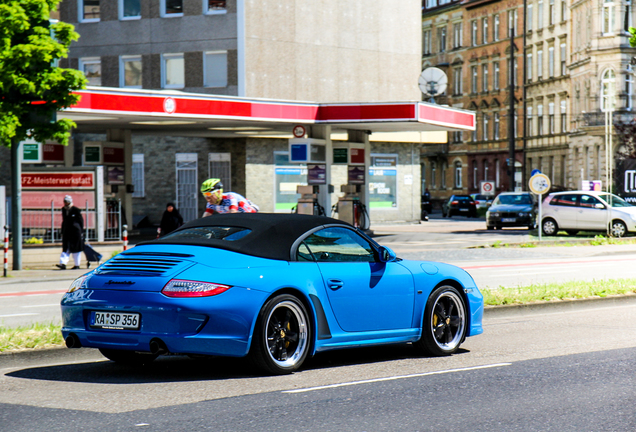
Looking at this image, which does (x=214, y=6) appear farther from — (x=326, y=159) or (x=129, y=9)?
(x=326, y=159)

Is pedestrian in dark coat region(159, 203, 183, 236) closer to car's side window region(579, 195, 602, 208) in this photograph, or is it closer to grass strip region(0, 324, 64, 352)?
grass strip region(0, 324, 64, 352)

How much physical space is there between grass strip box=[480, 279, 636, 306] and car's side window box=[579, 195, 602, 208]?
19.2m

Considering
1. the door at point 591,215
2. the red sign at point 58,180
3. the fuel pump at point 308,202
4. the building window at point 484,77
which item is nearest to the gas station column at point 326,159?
the fuel pump at point 308,202

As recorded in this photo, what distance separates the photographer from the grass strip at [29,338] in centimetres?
852

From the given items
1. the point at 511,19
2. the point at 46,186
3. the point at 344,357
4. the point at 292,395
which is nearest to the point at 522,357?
the point at 344,357

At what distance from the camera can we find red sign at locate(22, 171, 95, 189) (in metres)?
23.7

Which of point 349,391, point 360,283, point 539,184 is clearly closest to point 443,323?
point 360,283

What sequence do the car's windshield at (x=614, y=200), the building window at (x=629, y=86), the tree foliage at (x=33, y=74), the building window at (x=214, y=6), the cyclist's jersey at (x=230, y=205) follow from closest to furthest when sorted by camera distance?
1. the cyclist's jersey at (x=230, y=205)
2. the tree foliage at (x=33, y=74)
3. the car's windshield at (x=614, y=200)
4. the building window at (x=214, y=6)
5. the building window at (x=629, y=86)

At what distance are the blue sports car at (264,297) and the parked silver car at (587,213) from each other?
997 inches

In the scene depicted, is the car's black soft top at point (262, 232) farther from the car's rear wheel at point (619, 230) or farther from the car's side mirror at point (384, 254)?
the car's rear wheel at point (619, 230)

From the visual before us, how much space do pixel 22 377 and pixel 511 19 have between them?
7562cm

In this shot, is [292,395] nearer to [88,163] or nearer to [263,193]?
[88,163]

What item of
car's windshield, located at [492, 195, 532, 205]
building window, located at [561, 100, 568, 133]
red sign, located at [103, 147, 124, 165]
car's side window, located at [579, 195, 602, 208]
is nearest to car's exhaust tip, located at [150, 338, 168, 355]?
red sign, located at [103, 147, 124, 165]

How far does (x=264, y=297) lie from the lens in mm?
7414
